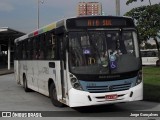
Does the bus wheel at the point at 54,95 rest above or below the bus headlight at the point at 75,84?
below

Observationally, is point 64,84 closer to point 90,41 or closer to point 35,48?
point 90,41

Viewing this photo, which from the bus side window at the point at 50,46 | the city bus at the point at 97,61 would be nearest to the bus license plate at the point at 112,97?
the city bus at the point at 97,61

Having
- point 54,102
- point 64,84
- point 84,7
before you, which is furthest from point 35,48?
point 84,7

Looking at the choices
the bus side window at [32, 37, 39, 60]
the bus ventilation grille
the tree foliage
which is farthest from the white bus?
the bus ventilation grille

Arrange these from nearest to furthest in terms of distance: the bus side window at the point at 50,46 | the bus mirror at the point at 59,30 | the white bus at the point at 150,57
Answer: the bus mirror at the point at 59,30, the bus side window at the point at 50,46, the white bus at the point at 150,57

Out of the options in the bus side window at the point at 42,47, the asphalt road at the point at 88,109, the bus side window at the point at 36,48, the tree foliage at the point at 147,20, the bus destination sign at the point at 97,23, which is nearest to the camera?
the asphalt road at the point at 88,109

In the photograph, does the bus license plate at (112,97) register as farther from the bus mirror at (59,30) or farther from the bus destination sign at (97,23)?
the bus mirror at (59,30)

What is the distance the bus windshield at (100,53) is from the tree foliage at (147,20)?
20890 millimetres

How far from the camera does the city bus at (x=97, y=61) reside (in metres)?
11.2

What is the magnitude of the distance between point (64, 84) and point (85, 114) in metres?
1.03

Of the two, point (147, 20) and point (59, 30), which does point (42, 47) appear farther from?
point (147, 20)

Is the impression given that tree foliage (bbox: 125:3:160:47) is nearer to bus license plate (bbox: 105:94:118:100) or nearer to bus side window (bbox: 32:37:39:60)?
bus side window (bbox: 32:37:39:60)

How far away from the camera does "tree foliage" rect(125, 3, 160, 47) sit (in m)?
32.5

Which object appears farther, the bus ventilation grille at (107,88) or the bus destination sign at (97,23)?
the bus destination sign at (97,23)
